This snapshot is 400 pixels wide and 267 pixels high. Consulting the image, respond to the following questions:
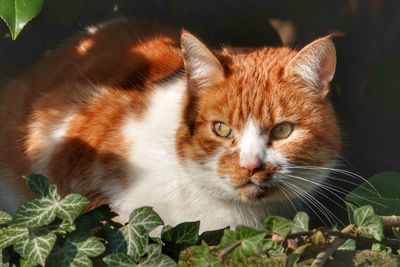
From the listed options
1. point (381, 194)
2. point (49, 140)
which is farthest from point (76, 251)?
point (381, 194)

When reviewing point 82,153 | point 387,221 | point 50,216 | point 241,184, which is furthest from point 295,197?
point 50,216

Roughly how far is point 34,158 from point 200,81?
76 cm

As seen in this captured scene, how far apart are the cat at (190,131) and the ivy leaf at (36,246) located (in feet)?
2.12

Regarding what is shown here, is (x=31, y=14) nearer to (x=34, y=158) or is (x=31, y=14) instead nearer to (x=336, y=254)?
(x=34, y=158)

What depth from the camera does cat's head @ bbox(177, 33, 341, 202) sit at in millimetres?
2520

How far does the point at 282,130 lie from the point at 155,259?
69cm

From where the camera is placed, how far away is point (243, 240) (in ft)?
6.69

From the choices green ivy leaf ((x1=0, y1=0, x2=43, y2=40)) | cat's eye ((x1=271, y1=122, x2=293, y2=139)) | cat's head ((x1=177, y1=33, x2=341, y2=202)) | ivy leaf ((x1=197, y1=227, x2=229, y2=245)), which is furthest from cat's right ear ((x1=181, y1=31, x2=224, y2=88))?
ivy leaf ((x1=197, y1=227, x2=229, y2=245))

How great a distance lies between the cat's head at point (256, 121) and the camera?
2520 millimetres

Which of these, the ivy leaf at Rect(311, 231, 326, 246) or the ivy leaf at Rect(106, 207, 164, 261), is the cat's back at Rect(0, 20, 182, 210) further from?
the ivy leaf at Rect(311, 231, 326, 246)

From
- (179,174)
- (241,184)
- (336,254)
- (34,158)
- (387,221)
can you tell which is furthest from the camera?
(34,158)

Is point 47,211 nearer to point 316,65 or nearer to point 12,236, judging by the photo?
point 12,236

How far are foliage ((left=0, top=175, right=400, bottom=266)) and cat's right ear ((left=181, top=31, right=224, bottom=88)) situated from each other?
0.59 m

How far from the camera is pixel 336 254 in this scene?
6.93 ft
